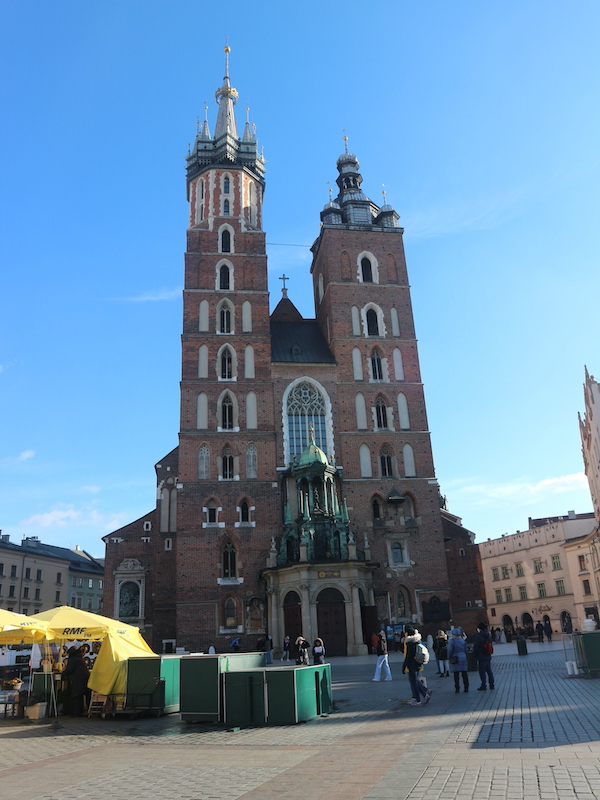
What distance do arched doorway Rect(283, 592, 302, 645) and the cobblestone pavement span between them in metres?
19.5

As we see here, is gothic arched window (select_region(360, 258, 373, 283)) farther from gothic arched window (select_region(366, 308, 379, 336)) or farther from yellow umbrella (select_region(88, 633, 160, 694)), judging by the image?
yellow umbrella (select_region(88, 633, 160, 694))

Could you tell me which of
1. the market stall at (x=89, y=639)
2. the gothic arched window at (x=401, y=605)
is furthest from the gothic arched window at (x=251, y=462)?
the market stall at (x=89, y=639)

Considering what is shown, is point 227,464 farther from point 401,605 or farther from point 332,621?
point 401,605

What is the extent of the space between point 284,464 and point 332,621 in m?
9.10

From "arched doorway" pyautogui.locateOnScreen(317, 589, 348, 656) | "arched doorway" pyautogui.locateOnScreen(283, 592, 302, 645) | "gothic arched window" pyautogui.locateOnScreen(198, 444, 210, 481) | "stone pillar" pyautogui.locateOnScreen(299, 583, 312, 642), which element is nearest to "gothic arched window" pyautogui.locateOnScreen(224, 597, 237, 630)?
"arched doorway" pyautogui.locateOnScreen(283, 592, 302, 645)

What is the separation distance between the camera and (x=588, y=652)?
54.9ft

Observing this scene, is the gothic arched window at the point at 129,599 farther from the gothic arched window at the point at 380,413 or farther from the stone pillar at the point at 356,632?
the gothic arched window at the point at 380,413

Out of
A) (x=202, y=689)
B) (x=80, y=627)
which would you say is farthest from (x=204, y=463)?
(x=202, y=689)

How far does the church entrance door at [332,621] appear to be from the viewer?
1271 inches

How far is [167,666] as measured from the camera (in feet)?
44.7

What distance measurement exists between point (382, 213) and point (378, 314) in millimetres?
8637

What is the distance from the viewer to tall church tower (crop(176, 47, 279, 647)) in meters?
34.8

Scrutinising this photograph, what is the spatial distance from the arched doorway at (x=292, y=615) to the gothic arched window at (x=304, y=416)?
317 inches

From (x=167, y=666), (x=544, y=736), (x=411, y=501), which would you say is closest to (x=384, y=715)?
(x=544, y=736)
